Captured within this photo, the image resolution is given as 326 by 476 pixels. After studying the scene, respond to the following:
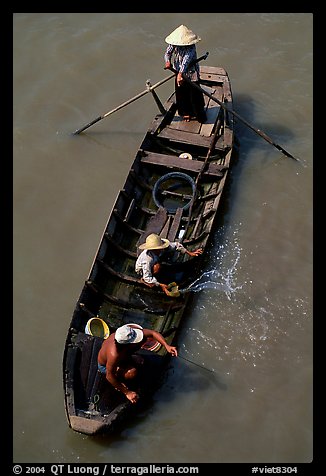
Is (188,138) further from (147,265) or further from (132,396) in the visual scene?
(132,396)

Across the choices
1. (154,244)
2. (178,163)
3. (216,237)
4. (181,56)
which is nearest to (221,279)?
(216,237)

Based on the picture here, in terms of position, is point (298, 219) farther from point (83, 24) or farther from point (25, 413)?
point (83, 24)

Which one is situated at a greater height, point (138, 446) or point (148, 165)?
point (148, 165)

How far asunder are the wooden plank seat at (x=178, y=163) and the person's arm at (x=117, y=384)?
4414 mm

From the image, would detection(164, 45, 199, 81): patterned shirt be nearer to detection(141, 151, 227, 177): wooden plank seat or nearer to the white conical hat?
the white conical hat

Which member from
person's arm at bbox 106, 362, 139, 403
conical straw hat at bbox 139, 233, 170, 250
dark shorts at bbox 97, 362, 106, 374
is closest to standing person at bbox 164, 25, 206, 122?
conical straw hat at bbox 139, 233, 170, 250

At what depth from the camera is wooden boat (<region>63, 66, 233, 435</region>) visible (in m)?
7.68

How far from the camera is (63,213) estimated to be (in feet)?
35.0

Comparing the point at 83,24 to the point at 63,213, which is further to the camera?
the point at 83,24

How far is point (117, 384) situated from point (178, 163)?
4.63 metres

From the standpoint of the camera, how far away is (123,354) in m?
7.06

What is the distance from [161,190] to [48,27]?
6.49 m

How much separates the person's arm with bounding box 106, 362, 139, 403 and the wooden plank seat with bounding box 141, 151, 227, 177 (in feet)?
14.5
